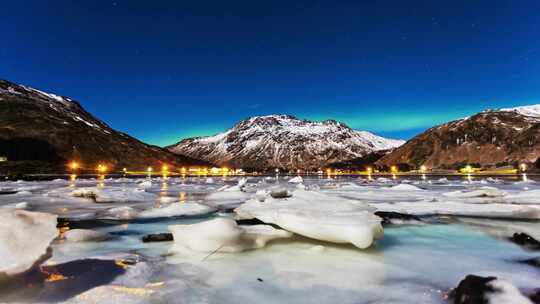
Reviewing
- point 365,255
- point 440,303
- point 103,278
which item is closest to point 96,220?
point 103,278

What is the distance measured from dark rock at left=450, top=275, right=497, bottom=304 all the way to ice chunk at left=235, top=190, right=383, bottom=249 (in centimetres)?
241

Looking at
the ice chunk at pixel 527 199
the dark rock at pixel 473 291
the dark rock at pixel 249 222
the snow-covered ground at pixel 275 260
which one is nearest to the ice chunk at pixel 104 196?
the snow-covered ground at pixel 275 260

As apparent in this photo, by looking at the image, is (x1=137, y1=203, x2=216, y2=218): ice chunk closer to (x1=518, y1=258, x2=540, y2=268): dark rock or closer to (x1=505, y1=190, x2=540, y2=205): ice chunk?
(x1=518, y1=258, x2=540, y2=268): dark rock

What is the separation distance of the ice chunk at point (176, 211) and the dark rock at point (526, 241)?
32.1 feet

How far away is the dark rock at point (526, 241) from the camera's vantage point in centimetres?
727

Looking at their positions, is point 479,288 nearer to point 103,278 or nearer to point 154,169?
point 103,278

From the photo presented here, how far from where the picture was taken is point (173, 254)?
22.2ft

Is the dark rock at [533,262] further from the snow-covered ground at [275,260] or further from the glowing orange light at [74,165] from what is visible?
the glowing orange light at [74,165]

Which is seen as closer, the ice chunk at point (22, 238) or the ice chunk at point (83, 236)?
the ice chunk at point (22, 238)

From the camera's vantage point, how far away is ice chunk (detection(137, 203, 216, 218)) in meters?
12.7

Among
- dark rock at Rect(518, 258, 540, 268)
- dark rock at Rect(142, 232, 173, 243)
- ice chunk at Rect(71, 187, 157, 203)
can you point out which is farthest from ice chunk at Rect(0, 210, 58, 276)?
ice chunk at Rect(71, 187, 157, 203)

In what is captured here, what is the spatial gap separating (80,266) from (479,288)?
5.83 metres

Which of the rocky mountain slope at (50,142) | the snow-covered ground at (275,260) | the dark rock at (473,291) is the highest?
the rocky mountain slope at (50,142)

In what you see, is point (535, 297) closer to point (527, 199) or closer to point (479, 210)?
point (479, 210)
